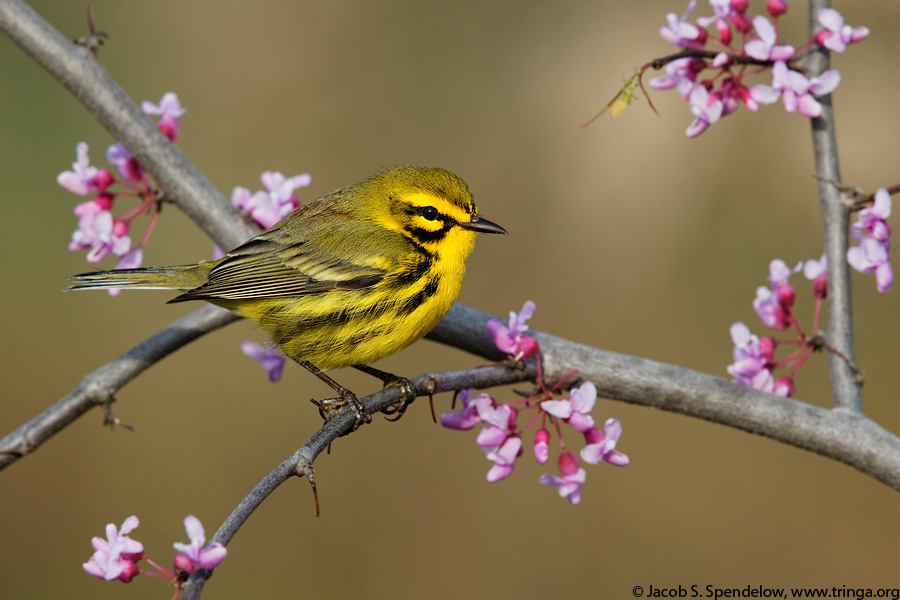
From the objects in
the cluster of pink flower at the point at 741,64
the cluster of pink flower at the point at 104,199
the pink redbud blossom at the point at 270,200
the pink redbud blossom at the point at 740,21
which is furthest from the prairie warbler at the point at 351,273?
the pink redbud blossom at the point at 740,21

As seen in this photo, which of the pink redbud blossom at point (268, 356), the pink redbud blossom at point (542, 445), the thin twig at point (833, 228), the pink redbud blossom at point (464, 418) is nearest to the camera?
the pink redbud blossom at point (542, 445)

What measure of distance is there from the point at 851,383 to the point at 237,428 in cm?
553

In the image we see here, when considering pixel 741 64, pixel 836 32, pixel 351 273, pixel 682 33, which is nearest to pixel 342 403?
pixel 351 273

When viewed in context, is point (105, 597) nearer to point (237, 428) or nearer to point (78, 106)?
point (237, 428)

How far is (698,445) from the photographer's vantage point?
732 cm

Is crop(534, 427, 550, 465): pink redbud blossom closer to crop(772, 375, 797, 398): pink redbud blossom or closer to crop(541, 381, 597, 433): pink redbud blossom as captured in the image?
crop(541, 381, 597, 433): pink redbud blossom

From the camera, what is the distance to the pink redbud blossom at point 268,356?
4.56m

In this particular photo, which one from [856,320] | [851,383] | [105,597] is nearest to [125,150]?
[851,383]

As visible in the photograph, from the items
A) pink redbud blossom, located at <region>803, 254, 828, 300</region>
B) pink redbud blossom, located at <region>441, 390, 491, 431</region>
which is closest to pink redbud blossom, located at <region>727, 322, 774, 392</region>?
pink redbud blossom, located at <region>803, 254, 828, 300</region>

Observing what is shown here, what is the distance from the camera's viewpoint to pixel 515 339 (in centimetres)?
340

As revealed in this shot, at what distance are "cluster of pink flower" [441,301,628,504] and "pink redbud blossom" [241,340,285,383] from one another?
1520 millimetres

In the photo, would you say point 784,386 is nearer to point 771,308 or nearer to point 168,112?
point 771,308

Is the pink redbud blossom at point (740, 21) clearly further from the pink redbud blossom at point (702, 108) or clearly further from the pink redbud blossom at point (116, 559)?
the pink redbud blossom at point (116, 559)

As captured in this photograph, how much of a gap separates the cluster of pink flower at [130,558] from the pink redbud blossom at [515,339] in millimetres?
1450
